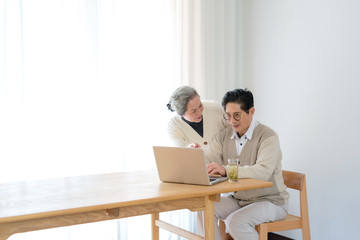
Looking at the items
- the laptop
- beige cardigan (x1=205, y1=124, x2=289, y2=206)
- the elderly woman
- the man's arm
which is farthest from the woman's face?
the laptop

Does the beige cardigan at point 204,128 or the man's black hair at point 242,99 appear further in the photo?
the beige cardigan at point 204,128

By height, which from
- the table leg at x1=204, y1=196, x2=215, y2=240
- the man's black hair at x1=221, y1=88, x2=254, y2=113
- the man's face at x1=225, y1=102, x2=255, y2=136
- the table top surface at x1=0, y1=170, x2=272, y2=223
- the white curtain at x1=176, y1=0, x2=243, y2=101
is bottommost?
the table leg at x1=204, y1=196, x2=215, y2=240

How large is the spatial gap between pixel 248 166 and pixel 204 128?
0.64m

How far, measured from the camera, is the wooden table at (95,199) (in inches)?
67.5

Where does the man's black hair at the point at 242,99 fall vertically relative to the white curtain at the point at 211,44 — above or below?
below

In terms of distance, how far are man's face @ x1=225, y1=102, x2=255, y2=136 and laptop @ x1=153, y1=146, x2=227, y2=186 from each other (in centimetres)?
39

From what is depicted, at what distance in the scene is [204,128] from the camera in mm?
3010

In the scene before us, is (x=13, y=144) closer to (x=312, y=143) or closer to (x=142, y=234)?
(x=142, y=234)

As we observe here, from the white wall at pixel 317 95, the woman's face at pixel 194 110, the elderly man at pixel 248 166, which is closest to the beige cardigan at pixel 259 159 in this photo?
the elderly man at pixel 248 166

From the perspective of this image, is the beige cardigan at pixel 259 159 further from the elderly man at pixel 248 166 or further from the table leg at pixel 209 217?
the table leg at pixel 209 217

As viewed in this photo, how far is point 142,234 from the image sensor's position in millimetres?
3502

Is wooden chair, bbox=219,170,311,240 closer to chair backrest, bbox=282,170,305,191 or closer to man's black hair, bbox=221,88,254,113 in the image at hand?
chair backrest, bbox=282,170,305,191

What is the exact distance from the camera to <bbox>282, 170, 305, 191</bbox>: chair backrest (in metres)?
2.68

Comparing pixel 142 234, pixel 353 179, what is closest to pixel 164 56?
pixel 142 234
